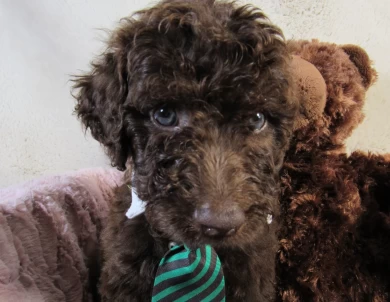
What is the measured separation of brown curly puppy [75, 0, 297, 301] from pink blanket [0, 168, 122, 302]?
24.9 inches

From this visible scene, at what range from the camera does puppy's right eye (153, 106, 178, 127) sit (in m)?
1.48

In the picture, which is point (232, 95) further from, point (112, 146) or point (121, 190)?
point (121, 190)

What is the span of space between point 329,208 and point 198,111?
3.04ft

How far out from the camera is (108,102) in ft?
5.14

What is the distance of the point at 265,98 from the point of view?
1.50m

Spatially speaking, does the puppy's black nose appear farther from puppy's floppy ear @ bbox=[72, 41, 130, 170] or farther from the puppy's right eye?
puppy's floppy ear @ bbox=[72, 41, 130, 170]

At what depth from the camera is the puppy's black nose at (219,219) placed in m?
1.18

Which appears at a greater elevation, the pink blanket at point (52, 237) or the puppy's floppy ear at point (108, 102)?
the puppy's floppy ear at point (108, 102)

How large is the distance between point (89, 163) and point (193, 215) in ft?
7.42

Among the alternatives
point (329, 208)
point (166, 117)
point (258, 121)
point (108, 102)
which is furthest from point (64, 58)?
point (329, 208)

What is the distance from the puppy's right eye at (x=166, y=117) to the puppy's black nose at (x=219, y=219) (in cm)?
38

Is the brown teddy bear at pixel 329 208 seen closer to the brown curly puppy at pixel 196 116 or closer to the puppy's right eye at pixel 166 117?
the brown curly puppy at pixel 196 116

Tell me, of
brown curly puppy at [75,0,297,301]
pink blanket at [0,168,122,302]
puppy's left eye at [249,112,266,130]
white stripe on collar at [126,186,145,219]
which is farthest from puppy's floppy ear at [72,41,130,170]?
pink blanket at [0,168,122,302]

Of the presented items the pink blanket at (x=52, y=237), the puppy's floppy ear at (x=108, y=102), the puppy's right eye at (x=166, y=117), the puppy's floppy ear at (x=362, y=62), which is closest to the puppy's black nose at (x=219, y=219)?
the puppy's right eye at (x=166, y=117)
